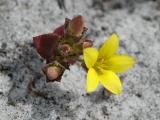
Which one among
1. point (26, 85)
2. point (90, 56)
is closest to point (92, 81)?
point (90, 56)

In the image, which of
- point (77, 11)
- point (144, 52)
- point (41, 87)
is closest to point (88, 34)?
point (77, 11)

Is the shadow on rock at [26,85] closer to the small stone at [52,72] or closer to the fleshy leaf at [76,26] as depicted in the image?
the small stone at [52,72]

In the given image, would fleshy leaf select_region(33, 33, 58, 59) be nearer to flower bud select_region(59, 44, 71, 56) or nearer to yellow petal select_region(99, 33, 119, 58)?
flower bud select_region(59, 44, 71, 56)

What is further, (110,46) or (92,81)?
(110,46)

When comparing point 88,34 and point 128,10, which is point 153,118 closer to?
point 88,34

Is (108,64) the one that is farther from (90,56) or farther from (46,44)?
(46,44)

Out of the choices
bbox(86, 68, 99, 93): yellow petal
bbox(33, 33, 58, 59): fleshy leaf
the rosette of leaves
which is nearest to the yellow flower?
bbox(86, 68, 99, 93): yellow petal
